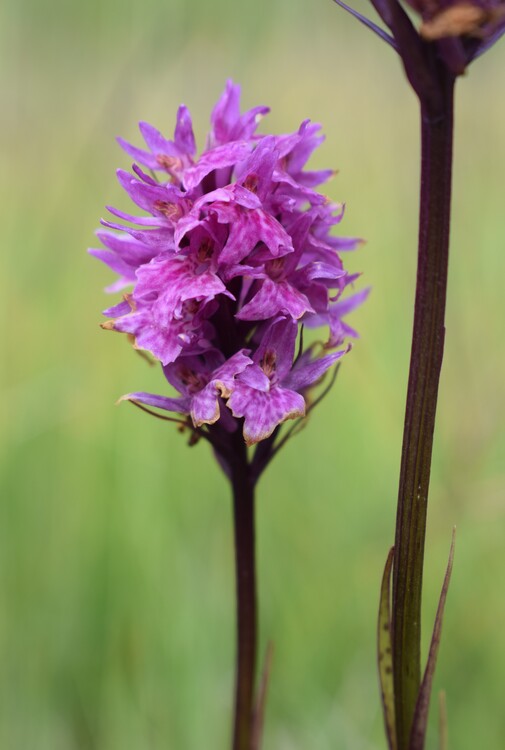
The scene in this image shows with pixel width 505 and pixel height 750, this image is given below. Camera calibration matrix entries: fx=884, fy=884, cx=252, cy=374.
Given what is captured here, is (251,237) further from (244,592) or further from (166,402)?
(244,592)

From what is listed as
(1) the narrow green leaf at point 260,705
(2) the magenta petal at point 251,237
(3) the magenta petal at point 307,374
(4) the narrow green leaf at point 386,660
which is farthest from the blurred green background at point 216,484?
(2) the magenta petal at point 251,237

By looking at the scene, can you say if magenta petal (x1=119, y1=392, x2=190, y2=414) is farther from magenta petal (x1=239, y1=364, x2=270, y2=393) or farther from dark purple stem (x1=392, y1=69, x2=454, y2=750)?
dark purple stem (x1=392, y1=69, x2=454, y2=750)

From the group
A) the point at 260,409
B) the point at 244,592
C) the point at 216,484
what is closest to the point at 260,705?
the point at 244,592

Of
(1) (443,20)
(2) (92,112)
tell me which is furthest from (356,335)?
(2) (92,112)

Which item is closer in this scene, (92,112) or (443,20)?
(443,20)

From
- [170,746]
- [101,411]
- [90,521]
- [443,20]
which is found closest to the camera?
[443,20]

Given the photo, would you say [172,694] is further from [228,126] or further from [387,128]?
[387,128]

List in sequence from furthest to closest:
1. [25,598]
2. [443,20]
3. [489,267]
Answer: [489,267]
[25,598]
[443,20]
